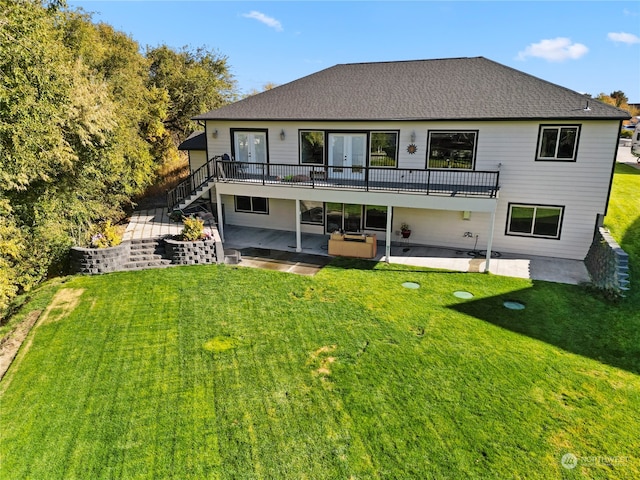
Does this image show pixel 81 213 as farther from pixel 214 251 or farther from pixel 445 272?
pixel 445 272

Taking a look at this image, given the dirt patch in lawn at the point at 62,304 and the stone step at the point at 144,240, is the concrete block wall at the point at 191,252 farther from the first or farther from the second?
the dirt patch in lawn at the point at 62,304

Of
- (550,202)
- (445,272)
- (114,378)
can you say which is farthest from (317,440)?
(550,202)

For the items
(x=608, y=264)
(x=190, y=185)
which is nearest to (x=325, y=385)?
(x=608, y=264)

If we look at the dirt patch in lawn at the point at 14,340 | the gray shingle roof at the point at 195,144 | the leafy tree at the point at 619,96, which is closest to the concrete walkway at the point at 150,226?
the gray shingle roof at the point at 195,144

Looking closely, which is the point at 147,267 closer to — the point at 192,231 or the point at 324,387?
the point at 192,231

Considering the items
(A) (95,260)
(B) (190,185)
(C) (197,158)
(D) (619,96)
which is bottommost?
(A) (95,260)

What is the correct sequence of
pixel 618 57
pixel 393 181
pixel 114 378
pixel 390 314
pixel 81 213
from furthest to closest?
pixel 618 57 → pixel 393 181 → pixel 81 213 → pixel 390 314 → pixel 114 378

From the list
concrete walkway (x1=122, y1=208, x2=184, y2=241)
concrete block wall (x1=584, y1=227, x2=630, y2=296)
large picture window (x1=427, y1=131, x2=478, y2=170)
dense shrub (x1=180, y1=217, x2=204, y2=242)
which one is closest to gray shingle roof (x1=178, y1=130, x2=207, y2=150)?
concrete walkway (x1=122, y1=208, x2=184, y2=241)
